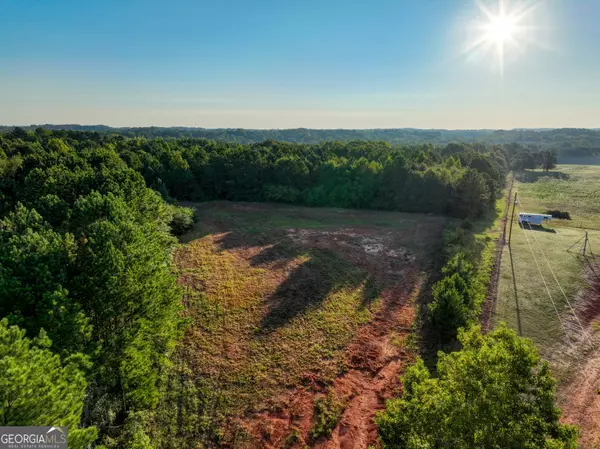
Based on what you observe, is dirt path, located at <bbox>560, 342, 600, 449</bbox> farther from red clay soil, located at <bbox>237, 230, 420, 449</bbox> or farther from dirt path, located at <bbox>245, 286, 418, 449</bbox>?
dirt path, located at <bbox>245, 286, 418, 449</bbox>

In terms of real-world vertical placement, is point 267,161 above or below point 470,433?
above

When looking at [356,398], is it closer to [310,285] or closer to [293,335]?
[293,335]

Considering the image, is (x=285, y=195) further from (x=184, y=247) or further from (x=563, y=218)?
(x=563, y=218)

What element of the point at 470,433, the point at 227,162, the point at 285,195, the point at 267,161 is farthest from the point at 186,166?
the point at 470,433

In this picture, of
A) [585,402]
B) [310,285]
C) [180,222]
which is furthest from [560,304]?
[180,222]

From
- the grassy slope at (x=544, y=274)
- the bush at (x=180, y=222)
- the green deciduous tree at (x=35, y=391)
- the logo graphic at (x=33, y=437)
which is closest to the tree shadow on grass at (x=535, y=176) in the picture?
the grassy slope at (x=544, y=274)

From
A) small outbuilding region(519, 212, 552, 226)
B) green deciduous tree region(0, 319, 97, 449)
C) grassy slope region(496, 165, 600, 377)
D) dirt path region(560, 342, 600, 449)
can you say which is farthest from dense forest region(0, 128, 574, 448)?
small outbuilding region(519, 212, 552, 226)
